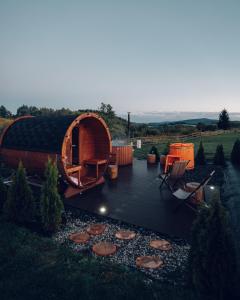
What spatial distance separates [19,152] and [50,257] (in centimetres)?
518

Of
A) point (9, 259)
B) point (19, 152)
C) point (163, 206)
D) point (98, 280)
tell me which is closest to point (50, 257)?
point (9, 259)

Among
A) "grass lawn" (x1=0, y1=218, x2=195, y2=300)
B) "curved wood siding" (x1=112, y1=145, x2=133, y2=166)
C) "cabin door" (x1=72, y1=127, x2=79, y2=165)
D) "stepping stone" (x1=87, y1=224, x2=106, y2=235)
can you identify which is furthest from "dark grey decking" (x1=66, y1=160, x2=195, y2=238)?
"curved wood siding" (x1=112, y1=145, x2=133, y2=166)

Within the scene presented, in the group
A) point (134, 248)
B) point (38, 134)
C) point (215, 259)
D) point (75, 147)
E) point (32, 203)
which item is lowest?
point (134, 248)

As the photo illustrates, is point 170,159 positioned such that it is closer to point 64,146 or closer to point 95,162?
point 95,162

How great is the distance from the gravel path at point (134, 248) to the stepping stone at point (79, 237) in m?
0.08

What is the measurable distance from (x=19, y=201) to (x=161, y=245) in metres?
3.58

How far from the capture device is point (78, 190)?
8219 mm

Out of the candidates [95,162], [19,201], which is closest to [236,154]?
[95,162]

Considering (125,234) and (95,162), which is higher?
(95,162)

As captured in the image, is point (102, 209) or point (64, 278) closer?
point (64, 278)

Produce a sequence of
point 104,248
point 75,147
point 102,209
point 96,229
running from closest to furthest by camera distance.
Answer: point 104,248, point 96,229, point 102,209, point 75,147

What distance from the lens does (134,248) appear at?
4.60 metres

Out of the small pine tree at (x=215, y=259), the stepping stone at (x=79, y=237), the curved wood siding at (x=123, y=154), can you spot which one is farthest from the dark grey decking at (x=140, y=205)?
the curved wood siding at (x=123, y=154)

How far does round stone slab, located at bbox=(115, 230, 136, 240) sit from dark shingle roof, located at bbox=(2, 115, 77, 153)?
335 centimetres
